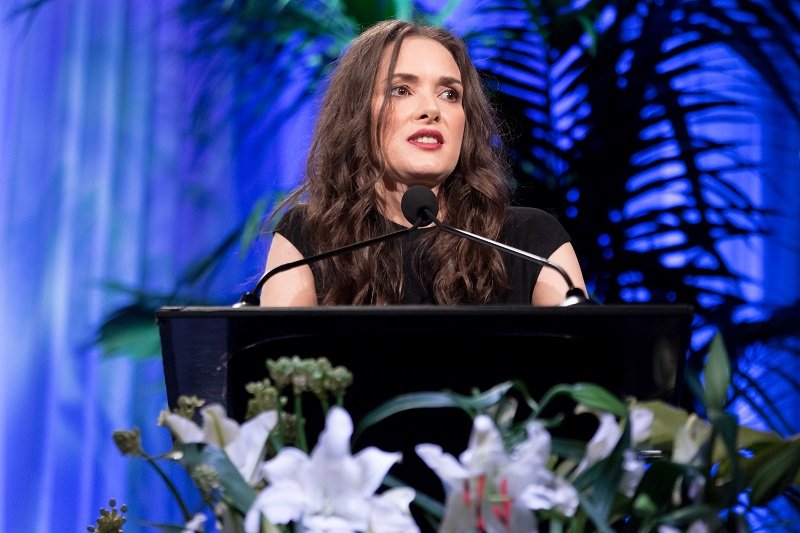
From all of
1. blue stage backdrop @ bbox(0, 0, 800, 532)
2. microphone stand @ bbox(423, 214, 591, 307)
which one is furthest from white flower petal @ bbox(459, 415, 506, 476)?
blue stage backdrop @ bbox(0, 0, 800, 532)

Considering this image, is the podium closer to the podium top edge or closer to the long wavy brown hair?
the podium top edge

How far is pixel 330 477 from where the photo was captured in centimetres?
55

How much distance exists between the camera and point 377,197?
72.4 inches

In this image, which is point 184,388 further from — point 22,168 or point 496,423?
point 22,168

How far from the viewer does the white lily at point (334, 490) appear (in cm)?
54

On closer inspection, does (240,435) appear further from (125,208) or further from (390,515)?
(125,208)

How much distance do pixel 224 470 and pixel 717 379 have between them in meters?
0.27

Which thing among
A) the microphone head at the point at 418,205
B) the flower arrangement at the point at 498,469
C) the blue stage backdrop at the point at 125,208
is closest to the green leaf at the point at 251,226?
the blue stage backdrop at the point at 125,208

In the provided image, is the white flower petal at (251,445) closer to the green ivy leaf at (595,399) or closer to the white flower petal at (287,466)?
the white flower petal at (287,466)

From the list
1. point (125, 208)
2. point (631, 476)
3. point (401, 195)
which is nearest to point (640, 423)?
point (631, 476)

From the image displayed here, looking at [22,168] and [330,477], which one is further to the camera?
[22,168]

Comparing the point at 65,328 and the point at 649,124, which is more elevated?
the point at 649,124

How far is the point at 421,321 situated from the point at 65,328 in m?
2.25

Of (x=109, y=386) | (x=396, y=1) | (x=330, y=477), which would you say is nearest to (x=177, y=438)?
(x=330, y=477)
